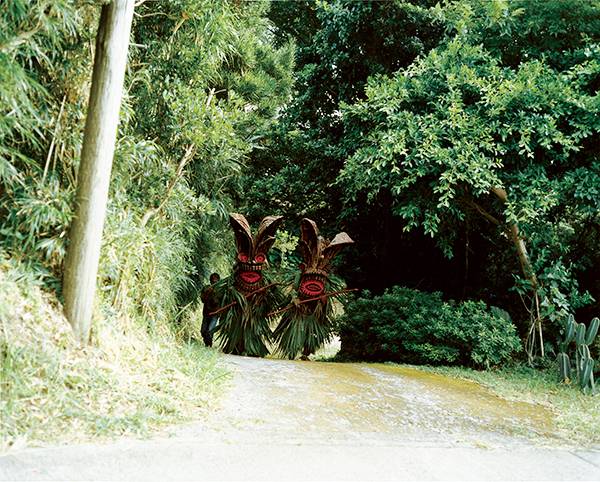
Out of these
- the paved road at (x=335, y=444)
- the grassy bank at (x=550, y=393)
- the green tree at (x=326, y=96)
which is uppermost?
the green tree at (x=326, y=96)

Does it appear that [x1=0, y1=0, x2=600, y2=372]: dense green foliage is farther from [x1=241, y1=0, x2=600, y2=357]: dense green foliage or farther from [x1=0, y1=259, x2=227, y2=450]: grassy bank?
[x1=0, y1=259, x2=227, y2=450]: grassy bank

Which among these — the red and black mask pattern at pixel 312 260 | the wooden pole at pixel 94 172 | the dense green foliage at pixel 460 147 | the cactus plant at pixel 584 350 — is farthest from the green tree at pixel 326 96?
the wooden pole at pixel 94 172

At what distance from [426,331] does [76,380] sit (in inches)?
163

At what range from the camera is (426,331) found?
5645mm

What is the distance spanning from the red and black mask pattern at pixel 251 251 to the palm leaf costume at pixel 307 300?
1.35 feet

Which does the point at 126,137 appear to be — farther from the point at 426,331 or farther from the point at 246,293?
the point at 426,331

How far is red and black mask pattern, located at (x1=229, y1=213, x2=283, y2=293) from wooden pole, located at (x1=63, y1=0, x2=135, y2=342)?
7.59ft

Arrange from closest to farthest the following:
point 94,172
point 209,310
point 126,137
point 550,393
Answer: point 94,172
point 126,137
point 550,393
point 209,310

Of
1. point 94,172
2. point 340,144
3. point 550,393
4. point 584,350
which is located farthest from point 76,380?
point 340,144

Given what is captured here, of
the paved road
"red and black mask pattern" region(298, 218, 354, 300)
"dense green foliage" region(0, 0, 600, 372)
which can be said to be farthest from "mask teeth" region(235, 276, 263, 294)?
the paved road

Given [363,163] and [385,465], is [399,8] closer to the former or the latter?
[363,163]

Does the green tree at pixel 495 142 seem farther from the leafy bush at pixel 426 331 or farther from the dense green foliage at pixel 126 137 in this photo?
the dense green foliage at pixel 126 137

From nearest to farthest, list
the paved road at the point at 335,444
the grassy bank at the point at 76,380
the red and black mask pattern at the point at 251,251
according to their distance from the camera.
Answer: the paved road at the point at 335,444
the grassy bank at the point at 76,380
the red and black mask pattern at the point at 251,251

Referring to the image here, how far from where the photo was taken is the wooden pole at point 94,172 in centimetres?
288
